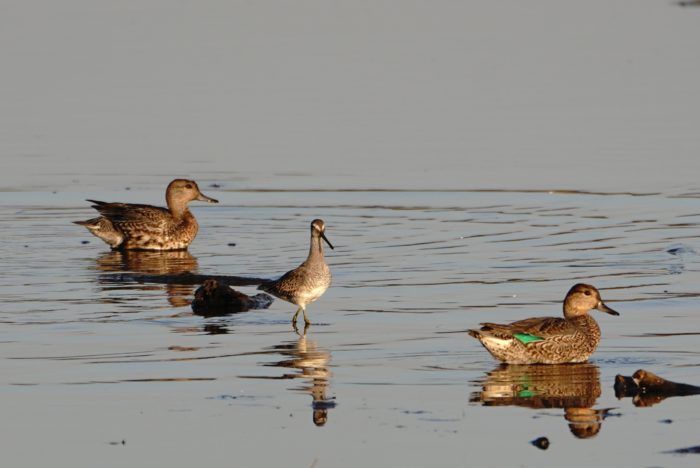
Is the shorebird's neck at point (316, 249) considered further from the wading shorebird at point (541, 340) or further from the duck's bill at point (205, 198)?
the duck's bill at point (205, 198)

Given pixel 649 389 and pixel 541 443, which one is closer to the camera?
pixel 541 443

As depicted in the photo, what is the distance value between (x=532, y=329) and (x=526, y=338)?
0.57 feet

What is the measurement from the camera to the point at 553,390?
12828 millimetres

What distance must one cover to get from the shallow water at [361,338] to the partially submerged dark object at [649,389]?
121 millimetres

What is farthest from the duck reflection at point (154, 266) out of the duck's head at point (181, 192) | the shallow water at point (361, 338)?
the duck's head at point (181, 192)

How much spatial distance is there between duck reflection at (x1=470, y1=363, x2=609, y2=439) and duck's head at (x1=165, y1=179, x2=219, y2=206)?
32.1ft

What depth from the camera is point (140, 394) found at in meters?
12.4

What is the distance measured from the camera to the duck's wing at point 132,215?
21.9 meters

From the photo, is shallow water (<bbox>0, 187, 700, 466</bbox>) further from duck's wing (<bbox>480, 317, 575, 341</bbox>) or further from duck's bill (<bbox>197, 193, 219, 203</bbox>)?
duck's bill (<bbox>197, 193, 219, 203</bbox>)

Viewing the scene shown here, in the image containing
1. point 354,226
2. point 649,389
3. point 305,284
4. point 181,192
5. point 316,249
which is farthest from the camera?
point 181,192

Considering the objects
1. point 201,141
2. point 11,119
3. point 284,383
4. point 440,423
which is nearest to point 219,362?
point 284,383

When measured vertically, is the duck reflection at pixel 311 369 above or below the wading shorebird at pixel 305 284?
below

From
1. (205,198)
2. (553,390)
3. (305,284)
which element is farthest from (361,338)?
(205,198)

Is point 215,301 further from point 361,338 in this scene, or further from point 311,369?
point 311,369
